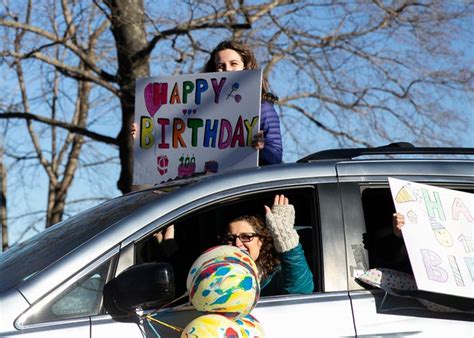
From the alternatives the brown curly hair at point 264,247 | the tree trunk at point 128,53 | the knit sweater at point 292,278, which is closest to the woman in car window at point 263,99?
the brown curly hair at point 264,247

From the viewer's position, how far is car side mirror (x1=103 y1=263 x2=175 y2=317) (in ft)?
11.0

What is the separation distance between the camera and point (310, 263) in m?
3.98

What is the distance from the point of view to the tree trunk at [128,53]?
1248cm

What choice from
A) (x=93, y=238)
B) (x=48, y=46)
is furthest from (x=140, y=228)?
(x=48, y=46)

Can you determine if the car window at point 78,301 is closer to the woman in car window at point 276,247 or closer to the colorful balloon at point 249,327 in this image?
the colorful balloon at point 249,327

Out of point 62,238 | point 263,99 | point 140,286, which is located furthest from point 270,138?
point 140,286

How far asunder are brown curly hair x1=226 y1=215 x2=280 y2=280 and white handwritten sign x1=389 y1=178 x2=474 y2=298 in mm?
584

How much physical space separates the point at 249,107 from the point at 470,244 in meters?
1.73

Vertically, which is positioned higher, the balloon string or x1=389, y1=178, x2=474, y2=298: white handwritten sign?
x1=389, y1=178, x2=474, y2=298: white handwritten sign

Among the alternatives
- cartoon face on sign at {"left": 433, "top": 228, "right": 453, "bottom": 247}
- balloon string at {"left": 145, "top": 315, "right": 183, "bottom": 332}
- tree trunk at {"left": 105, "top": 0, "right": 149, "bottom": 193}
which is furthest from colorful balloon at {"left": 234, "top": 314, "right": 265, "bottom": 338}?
tree trunk at {"left": 105, "top": 0, "right": 149, "bottom": 193}

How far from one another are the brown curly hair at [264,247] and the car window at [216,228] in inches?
3.0

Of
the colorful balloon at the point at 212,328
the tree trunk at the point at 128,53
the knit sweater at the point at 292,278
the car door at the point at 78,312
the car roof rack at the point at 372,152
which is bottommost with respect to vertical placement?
the colorful balloon at the point at 212,328

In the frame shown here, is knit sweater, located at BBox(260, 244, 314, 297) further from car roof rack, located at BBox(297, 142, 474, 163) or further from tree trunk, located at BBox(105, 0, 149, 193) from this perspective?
tree trunk, located at BBox(105, 0, 149, 193)

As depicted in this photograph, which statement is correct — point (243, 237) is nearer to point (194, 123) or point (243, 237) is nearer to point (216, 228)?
point (216, 228)
